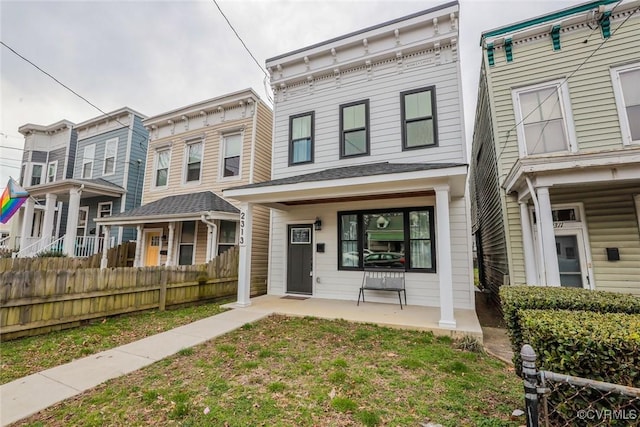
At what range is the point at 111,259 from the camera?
10.5 metres

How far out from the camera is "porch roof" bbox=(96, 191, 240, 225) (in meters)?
8.61

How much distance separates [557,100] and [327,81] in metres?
5.69

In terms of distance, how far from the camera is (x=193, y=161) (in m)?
10.8

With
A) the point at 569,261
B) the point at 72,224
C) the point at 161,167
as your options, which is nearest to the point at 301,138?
the point at 161,167

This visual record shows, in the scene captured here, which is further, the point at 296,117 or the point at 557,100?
the point at 296,117

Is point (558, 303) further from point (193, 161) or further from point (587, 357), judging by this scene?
point (193, 161)

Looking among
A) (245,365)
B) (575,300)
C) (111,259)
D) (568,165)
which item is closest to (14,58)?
(111,259)

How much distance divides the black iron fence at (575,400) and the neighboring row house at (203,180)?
8.11m

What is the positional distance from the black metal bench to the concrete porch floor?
16.3 inches

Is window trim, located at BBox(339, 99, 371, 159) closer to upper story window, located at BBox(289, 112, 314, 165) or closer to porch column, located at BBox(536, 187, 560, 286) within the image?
upper story window, located at BBox(289, 112, 314, 165)

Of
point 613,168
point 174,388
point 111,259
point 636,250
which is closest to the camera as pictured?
point 174,388

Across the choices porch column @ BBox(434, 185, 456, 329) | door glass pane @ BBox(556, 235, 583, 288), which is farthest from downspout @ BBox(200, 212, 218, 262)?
door glass pane @ BBox(556, 235, 583, 288)

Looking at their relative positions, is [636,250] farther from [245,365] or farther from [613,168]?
[245,365]

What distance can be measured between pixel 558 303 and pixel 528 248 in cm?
349
